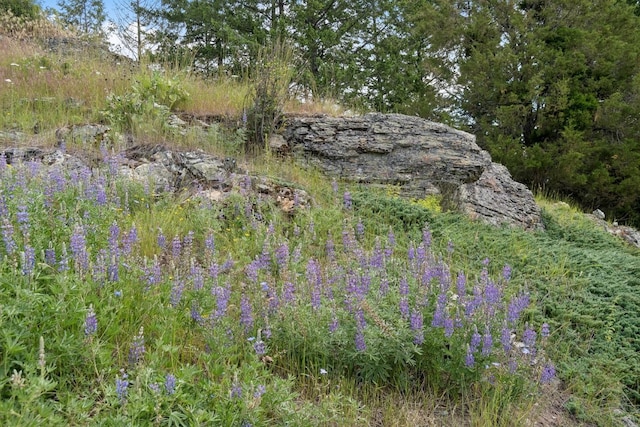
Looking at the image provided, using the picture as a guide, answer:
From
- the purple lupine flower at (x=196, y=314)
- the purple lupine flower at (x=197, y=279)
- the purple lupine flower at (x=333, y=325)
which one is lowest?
the purple lupine flower at (x=196, y=314)

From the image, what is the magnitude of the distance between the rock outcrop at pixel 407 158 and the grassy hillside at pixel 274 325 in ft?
6.53

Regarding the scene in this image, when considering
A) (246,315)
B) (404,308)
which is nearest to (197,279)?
(246,315)

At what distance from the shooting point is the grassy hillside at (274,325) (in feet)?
6.62

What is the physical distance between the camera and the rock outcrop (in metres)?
6.86

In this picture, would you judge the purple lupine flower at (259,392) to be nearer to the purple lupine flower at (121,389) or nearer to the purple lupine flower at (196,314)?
the purple lupine flower at (121,389)

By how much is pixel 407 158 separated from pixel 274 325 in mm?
4855

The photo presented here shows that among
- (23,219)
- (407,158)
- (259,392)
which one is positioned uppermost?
(407,158)

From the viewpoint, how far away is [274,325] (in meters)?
2.66

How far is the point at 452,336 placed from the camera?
2674mm

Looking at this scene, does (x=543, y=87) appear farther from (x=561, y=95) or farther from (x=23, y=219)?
(x=23, y=219)

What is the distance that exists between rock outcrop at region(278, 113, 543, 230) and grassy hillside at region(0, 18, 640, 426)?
6.53 feet

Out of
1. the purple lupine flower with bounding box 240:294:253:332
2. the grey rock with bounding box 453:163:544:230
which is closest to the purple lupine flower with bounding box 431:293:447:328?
the purple lupine flower with bounding box 240:294:253:332

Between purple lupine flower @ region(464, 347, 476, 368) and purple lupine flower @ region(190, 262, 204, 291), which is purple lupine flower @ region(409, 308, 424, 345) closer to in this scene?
purple lupine flower @ region(464, 347, 476, 368)

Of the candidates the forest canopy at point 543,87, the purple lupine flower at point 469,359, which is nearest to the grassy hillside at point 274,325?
the purple lupine flower at point 469,359
